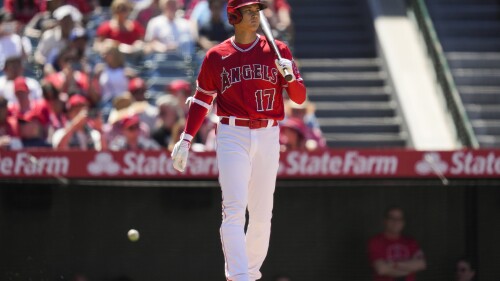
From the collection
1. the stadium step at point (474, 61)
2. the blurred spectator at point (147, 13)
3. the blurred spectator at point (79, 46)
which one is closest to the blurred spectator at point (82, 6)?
the blurred spectator at point (147, 13)

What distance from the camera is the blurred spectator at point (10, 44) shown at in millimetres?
13617

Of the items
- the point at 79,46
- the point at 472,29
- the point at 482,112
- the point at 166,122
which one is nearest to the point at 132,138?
the point at 166,122

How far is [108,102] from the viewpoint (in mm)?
12930

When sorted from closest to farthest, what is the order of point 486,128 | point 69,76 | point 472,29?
point 69,76 → point 486,128 → point 472,29

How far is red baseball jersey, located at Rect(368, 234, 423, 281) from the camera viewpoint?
31.1ft

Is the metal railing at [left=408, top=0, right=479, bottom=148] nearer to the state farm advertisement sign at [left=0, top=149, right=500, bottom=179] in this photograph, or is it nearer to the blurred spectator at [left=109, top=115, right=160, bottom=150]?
the state farm advertisement sign at [left=0, top=149, right=500, bottom=179]

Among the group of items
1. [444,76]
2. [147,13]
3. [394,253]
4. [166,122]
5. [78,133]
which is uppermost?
[147,13]

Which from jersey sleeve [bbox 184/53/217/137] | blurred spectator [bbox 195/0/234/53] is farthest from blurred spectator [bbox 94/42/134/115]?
jersey sleeve [bbox 184/53/217/137]

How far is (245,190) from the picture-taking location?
7.79 m

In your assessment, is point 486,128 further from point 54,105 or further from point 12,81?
point 12,81

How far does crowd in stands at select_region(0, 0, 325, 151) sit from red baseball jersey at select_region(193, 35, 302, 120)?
10.6 ft

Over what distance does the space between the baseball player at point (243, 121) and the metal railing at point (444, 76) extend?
18.5 feet

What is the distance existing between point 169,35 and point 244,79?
607 centimetres

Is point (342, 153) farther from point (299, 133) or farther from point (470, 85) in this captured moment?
point (470, 85)
